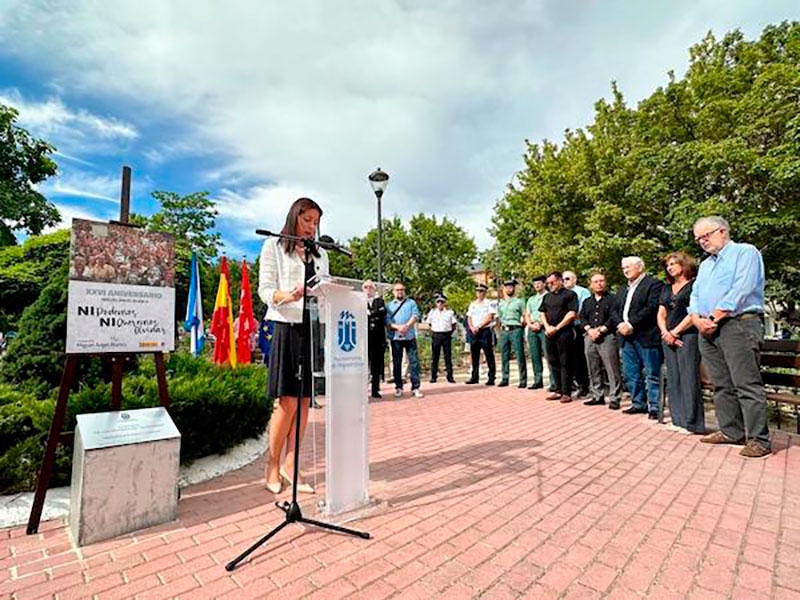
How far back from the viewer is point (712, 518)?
2.57 m

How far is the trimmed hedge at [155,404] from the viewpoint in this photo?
2748 millimetres

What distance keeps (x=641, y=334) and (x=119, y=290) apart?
217 inches

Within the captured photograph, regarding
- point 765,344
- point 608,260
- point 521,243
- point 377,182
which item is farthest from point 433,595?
point 521,243

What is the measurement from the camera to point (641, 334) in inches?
215

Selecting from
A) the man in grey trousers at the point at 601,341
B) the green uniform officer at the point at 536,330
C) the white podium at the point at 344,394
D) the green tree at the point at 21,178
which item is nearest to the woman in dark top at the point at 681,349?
the man in grey trousers at the point at 601,341

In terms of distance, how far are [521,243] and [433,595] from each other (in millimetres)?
19395

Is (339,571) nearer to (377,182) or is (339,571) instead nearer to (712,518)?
(712,518)

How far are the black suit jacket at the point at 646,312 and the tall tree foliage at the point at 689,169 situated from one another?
6.09 m

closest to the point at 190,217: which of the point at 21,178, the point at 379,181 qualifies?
the point at 21,178

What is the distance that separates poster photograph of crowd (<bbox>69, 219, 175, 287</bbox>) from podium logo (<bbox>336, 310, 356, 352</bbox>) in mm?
1235

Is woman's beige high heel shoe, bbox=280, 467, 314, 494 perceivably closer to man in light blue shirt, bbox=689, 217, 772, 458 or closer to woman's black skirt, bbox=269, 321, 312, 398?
woman's black skirt, bbox=269, 321, 312, 398

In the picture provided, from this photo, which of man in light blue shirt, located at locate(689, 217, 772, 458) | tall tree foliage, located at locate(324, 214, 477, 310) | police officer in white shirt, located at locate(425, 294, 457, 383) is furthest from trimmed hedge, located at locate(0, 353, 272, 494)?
tall tree foliage, located at locate(324, 214, 477, 310)

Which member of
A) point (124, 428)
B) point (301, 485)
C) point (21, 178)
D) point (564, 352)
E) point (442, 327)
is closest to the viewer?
point (124, 428)

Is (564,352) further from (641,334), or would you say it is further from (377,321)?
(377,321)
